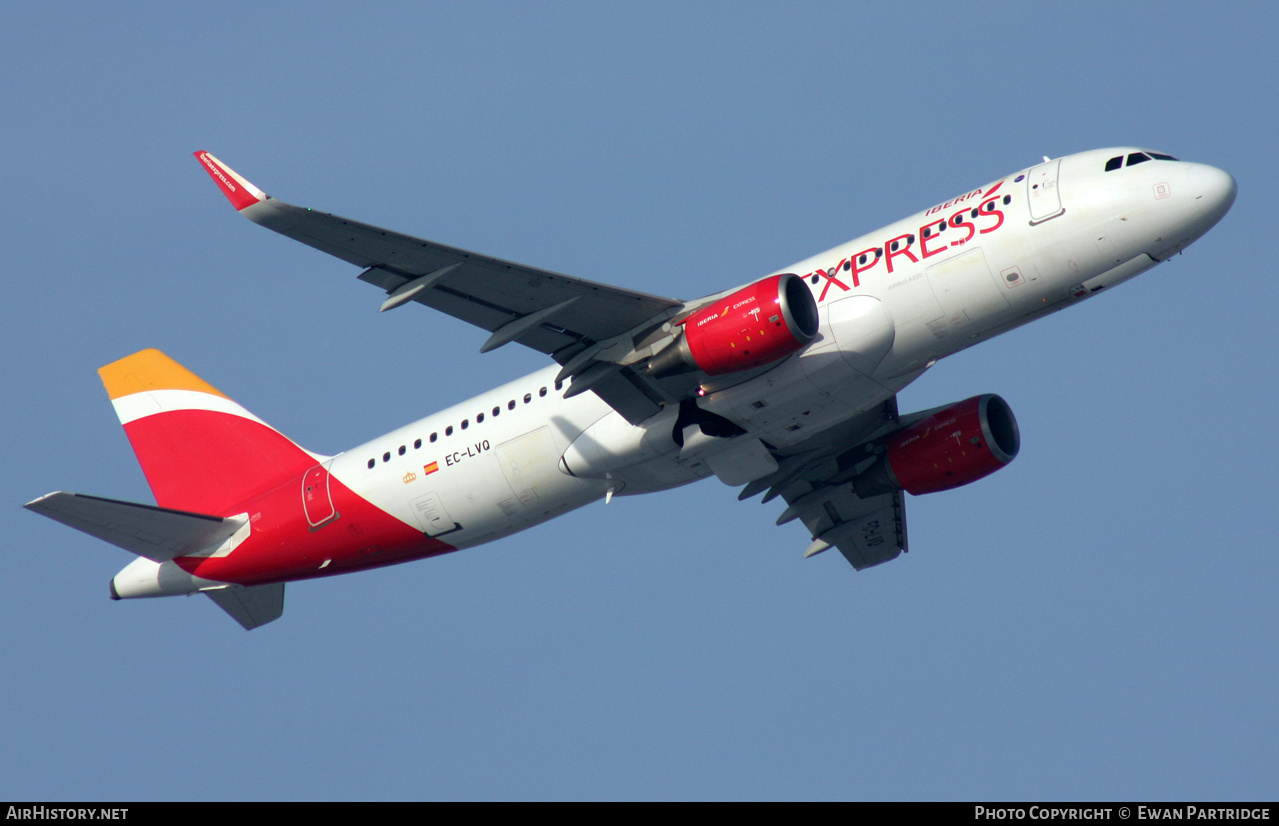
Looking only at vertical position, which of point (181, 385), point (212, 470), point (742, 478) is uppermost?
point (181, 385)

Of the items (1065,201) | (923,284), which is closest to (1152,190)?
(1065,201)

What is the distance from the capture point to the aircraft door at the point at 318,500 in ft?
125

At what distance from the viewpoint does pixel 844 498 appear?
40.3 meters

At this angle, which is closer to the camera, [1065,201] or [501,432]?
[1065,201]

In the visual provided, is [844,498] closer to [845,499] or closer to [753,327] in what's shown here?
[845,499]

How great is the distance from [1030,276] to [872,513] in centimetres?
1135

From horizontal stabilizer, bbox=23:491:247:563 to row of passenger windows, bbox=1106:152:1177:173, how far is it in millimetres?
24749

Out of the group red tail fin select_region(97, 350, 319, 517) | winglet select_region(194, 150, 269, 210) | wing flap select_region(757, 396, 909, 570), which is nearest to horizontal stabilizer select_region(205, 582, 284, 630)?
red tail fin select_region(97, 350, 319, 517)

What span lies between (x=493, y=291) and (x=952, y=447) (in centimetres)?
1423

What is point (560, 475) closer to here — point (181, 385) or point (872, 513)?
point (872, 513)

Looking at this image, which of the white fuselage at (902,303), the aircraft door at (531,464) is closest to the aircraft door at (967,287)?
the white fuselage at (902,303)

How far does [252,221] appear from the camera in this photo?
2802cm

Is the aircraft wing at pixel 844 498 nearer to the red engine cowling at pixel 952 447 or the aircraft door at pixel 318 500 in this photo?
the red engine cowling at pixel 952 447

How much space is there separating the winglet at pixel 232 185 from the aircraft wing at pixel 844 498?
16980 millimetres
